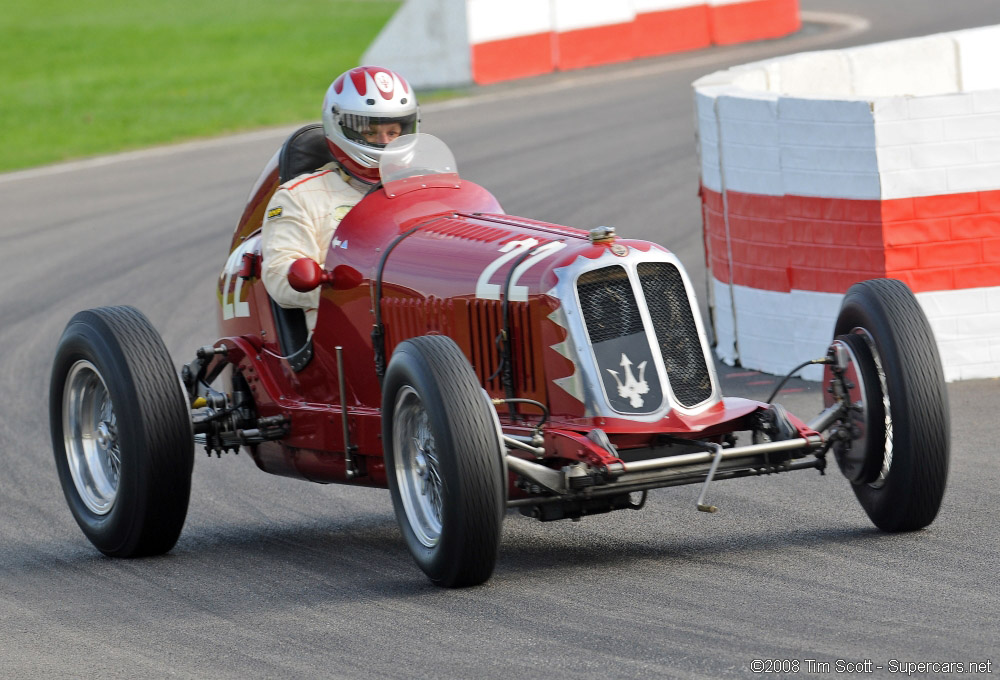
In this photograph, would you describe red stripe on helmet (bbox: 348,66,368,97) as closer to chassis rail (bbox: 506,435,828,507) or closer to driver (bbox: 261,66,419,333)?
driver (bbox: 261,66,419,333)

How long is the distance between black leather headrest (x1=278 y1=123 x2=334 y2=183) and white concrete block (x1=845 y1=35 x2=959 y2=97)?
559 centimetres

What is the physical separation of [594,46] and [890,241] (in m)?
16.4

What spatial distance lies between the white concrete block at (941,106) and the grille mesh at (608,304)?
3.40m

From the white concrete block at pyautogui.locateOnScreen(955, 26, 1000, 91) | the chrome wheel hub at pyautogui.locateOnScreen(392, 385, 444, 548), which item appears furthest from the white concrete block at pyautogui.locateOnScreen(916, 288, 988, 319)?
the white concrete block at pyautogui.locateOnScreen(955, 26, 1000, 91)

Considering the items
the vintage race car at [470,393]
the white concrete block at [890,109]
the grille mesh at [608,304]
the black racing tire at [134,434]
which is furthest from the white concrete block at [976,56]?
the black racing tire at [134,434]

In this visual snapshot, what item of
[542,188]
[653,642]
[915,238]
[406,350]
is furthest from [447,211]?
[542,188]

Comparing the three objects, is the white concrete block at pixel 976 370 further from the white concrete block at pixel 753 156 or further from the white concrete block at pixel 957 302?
the white concrete block at pixel 753 156

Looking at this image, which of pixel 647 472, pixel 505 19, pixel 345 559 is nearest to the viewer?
pixel 647 472

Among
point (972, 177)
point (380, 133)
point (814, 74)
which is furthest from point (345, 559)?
point (814, 74)

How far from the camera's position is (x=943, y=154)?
891 centimetres

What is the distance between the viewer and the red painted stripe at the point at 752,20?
86.2 ft

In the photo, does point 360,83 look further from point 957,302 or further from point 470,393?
point 957,302

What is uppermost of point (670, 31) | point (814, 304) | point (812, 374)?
point (670, 31)

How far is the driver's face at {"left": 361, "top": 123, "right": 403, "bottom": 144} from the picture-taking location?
7297 millimetres
